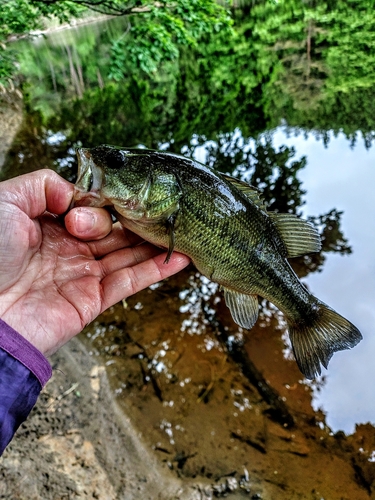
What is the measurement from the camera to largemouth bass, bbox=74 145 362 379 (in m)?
2.54

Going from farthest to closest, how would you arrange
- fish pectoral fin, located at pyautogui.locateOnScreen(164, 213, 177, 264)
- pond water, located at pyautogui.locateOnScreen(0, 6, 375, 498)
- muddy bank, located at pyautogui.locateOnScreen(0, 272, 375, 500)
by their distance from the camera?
pond water, located at pyautogui.locateOnScreen(0, 6, 375, 498), muddy bank, located at pyautogui.locateOnScreen(0, 272, 375, 500), fish pectoral fin, located at pyautogui.locateOnScreen(164, 213, 177, 264)

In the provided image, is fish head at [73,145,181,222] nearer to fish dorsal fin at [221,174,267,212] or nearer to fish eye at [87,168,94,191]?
fish eye at [87,168,94,191]

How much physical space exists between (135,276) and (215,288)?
8.76 feet

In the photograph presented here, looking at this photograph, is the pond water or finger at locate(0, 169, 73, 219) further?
the pond water

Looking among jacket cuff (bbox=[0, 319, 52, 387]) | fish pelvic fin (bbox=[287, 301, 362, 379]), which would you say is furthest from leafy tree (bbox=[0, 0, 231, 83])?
jacket cuff (bbox=[0, 319, 52, 387])

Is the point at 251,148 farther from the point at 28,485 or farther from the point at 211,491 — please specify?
the point at 28,485

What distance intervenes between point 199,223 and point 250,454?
2596 mm

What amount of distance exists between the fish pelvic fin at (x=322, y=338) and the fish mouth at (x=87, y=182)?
1.88 metres

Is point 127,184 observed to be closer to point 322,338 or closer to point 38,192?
point 38,192

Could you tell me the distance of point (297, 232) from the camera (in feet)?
9.48

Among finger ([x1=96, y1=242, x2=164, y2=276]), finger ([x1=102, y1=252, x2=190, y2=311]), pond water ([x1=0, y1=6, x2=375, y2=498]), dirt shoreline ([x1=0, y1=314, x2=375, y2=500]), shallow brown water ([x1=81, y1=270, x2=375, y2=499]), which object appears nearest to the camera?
finger ([x1=102, y1=252, x2=190, y2=311])

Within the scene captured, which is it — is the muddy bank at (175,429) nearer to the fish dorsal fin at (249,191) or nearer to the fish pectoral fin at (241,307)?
the fish pectoral fin at (241,307)

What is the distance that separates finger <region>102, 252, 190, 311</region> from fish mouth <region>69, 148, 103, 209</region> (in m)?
0.59

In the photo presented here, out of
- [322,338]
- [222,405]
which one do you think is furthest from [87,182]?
[222,405]
